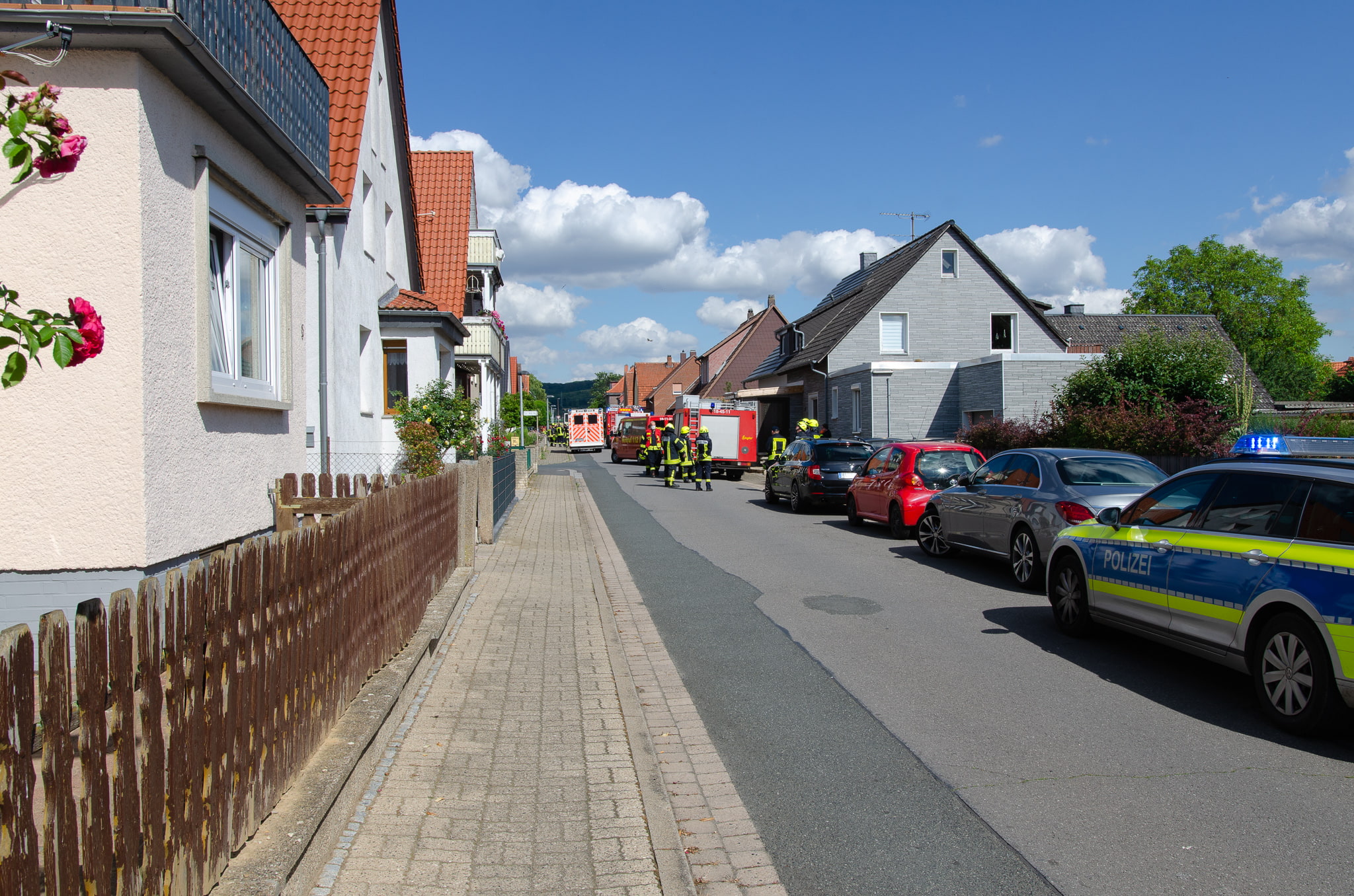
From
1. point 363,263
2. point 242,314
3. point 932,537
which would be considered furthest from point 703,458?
→ point 242,314

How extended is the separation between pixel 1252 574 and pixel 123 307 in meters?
6.76

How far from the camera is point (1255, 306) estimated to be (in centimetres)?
6594

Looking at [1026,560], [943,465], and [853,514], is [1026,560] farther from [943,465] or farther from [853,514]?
[853,514]

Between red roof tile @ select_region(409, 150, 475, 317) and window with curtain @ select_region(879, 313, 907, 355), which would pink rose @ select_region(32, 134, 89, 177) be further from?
window with curtain @ select_region(879, 313, 907, 355)

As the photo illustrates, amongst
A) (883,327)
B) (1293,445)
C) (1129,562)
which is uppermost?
(883,327)

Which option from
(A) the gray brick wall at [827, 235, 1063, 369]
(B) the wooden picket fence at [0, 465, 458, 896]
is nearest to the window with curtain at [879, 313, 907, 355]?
(A) the gray brick wall at [827, 235, 1063, 369]

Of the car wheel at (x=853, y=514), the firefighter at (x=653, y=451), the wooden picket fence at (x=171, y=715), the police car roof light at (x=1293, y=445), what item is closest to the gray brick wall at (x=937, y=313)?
the firefighter at (x=653, y=451)

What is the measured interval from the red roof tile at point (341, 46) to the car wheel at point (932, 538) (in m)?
9.66

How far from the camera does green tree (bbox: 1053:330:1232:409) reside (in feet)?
64.1

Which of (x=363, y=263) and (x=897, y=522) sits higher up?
(x=363, y=263)

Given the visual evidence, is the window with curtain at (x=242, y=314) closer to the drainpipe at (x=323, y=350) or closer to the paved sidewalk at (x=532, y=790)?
the paved sidewalk at (x=532, y=790)

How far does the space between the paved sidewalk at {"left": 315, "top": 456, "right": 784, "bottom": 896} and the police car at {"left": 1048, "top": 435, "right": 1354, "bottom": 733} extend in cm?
331

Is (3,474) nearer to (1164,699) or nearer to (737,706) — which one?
(737,706)

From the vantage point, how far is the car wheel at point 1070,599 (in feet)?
25.1
